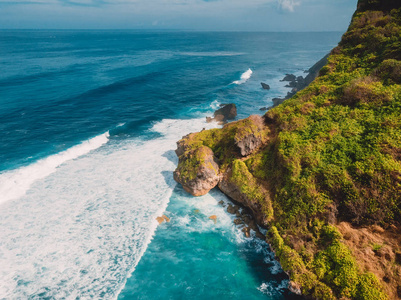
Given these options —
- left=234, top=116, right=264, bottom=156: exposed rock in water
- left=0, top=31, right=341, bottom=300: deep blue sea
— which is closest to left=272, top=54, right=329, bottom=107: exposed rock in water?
left=0, top=31, right=341, bottom=300: deep blue sea

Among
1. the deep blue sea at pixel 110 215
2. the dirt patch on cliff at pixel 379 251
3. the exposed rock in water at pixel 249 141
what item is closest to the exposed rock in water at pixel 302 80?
the deep blue sea at pixel 110 215

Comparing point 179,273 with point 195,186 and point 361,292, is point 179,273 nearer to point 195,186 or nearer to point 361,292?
point 195,186

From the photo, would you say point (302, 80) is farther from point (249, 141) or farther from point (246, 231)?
point (246, 231)

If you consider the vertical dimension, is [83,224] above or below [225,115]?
below

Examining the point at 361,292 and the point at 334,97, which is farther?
the point at 334,97

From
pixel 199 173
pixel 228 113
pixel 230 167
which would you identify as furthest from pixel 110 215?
pixel 228 113

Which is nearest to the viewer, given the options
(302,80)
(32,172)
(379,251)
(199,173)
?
(379,251)

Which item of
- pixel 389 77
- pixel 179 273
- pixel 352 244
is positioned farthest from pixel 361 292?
pixel 389 77
